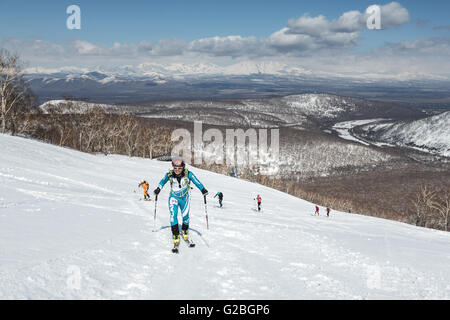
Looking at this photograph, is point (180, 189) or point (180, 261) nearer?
point (180, 261)

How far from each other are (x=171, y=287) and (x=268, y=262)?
10.6 ft

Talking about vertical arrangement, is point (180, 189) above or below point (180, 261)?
above

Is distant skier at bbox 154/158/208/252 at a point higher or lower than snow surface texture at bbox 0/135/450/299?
higher

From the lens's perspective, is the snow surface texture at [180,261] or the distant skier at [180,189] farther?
the distant skier at [180,189]

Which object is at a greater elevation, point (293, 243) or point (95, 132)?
point (95, 132)

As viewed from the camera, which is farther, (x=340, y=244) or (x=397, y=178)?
(x=397, y=178)

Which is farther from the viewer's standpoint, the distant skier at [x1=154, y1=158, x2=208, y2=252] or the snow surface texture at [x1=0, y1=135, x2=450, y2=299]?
the distant skier at [x1=154, y1=158, x2=208, y2=252]

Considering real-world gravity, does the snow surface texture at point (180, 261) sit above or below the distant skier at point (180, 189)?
below
